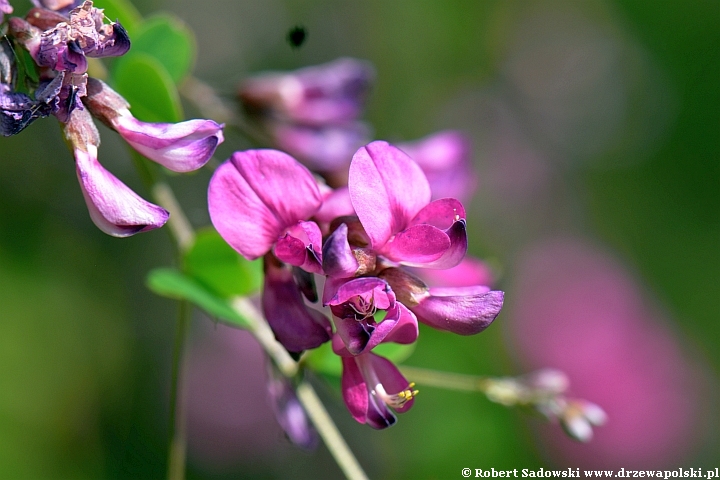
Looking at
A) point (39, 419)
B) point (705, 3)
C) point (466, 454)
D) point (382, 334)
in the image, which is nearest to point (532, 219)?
point (705, 3)

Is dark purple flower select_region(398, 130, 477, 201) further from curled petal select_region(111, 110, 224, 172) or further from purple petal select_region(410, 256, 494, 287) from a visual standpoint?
curled petal select_region(111, 110, 224, 172)

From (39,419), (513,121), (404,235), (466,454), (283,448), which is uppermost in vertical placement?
(404,235)

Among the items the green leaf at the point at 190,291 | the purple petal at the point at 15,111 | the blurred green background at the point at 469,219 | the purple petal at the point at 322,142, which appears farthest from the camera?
the blurred green background at the point at 469,219

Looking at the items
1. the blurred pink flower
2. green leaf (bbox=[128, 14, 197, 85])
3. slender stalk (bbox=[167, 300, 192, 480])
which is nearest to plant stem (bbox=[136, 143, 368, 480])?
slender stalk (bbox=[167, 300, 192, 480])

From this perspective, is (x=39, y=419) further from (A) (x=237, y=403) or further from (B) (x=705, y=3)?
(B) (x=705, y=3)

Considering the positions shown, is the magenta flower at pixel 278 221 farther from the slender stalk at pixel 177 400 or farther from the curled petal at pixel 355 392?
the slender stalk at pixel 177 400

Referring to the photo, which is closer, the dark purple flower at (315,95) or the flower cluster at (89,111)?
the flower cluster at (89,111)

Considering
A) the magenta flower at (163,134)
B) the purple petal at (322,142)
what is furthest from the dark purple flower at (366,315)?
the purple petal at (322,142)
